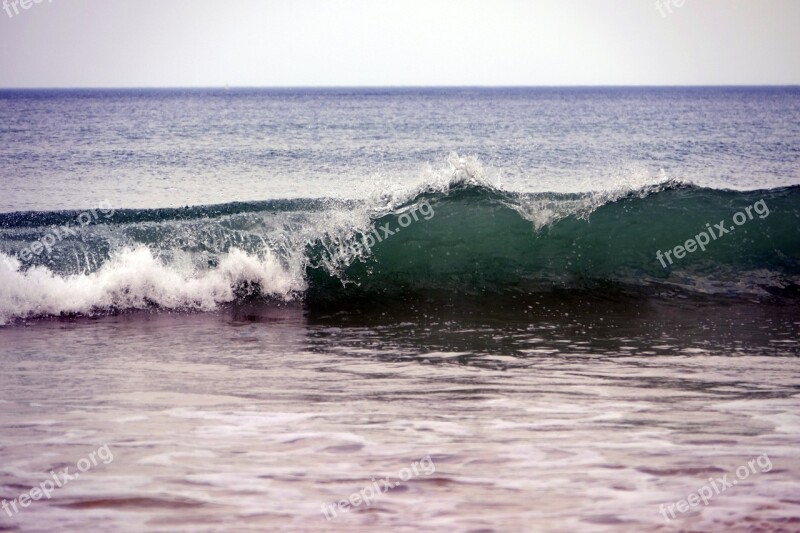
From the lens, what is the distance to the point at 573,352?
7875 millimetres

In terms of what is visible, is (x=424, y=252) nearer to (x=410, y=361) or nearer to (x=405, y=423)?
(x=410, y=361)

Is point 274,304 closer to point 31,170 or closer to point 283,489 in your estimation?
point 283,489

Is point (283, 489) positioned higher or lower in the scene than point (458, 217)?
lower

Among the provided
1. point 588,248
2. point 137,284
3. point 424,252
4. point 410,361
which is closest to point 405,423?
point 410,361

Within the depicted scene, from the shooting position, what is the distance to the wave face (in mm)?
10641

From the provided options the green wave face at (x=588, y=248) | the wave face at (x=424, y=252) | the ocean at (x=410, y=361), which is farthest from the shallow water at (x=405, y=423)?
the green wave face at (x=588, y=248)

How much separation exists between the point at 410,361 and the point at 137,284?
4676 mm

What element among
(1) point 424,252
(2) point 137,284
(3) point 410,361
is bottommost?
(3) point 410,361

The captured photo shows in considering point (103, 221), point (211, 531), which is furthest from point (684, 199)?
point (211, 531)

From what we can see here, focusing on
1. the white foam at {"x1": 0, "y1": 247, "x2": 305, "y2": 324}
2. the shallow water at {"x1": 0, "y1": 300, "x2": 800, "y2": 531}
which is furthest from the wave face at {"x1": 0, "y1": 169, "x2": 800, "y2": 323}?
the shallow water at {"x1": 0, "y1": 300, "x2": 800, "y2": 531}

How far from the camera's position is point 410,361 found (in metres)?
7.61

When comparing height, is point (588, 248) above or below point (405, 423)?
above

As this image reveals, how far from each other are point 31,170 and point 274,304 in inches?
723

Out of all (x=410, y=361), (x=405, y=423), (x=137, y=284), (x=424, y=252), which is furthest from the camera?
(x=424, y=252)
